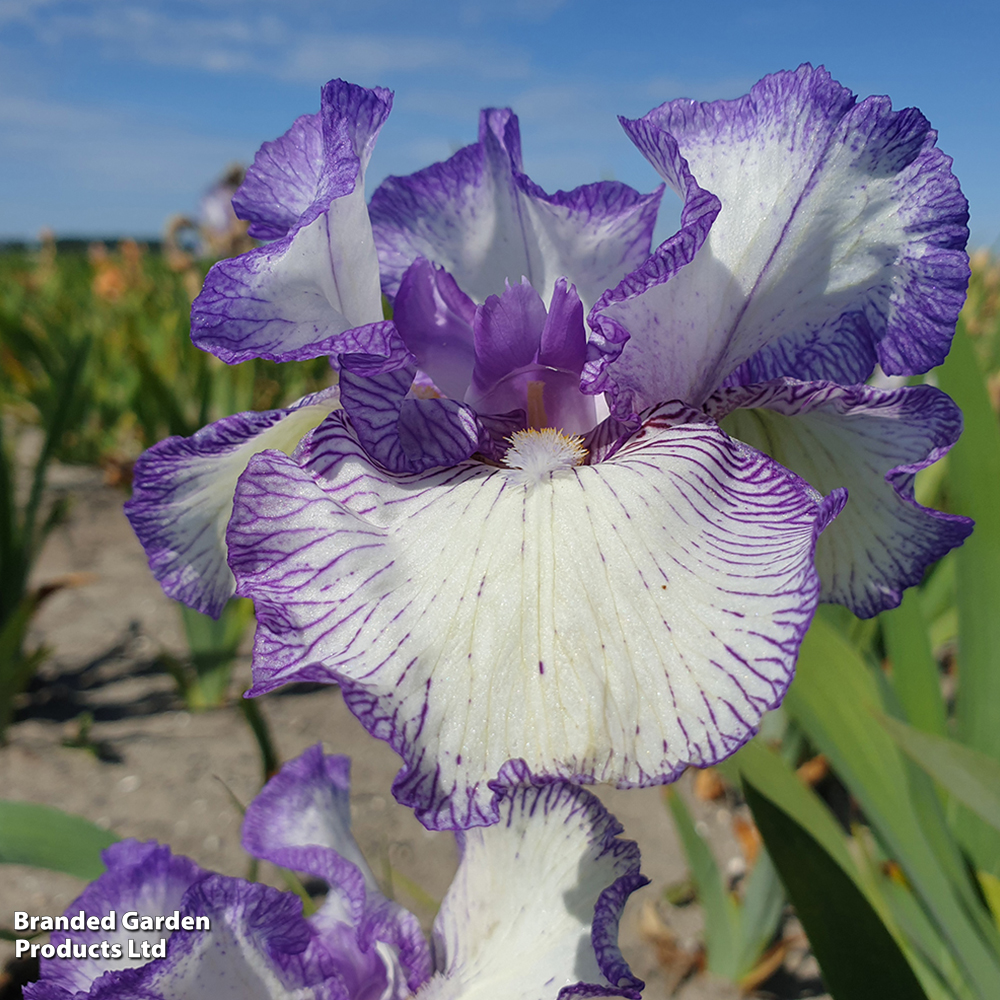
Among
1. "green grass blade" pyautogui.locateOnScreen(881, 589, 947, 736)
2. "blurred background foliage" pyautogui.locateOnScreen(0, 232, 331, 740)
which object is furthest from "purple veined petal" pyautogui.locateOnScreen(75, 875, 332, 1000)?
"blurred background foliage" pyautogui.locateOnScreen(0, 232, 331, 740)

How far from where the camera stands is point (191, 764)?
2.52m

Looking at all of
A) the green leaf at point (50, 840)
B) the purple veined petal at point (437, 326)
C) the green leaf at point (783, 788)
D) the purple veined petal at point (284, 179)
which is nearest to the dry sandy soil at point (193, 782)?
the green leaf at point (50, 840)

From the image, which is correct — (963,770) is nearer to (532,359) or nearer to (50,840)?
(532,359)

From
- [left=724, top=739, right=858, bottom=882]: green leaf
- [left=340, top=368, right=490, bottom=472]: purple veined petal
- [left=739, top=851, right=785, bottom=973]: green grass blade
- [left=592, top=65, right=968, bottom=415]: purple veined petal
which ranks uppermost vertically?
[left=592, top=65, right=968, bottom=415]: purple veined petal

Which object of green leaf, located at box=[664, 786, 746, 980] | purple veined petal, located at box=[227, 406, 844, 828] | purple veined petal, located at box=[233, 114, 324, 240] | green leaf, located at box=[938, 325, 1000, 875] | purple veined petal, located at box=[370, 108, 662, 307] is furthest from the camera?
green leaf, located at box=[664, 786, 746, 980]

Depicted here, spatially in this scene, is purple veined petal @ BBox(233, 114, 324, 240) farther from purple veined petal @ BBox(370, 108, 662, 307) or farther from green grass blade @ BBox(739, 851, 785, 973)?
green grass blade @ BBox(739, 851, 785, 973)

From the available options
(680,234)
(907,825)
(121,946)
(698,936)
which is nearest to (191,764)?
(698,936)

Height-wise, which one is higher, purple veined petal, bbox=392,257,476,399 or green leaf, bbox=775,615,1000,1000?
purple veined petal, bbox=392,257,476,399

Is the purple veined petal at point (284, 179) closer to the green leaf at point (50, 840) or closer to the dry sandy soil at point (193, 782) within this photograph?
the green leaf at point (50, 840)

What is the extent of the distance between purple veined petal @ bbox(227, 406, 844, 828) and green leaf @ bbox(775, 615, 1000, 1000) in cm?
35

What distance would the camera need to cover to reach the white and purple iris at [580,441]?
0.59 metres

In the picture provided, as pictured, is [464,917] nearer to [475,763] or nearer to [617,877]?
[617,877]

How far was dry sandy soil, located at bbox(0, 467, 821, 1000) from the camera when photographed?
6.50 feet

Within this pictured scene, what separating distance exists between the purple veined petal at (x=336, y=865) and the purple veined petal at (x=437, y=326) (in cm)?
45
